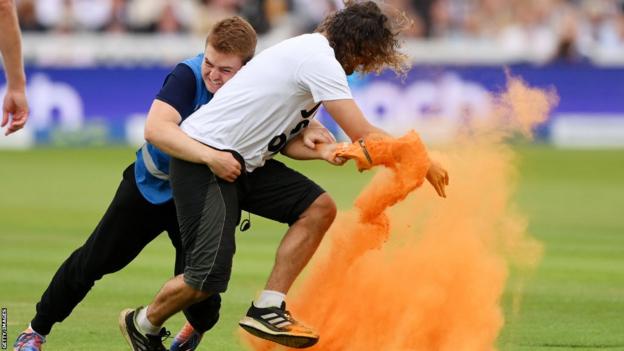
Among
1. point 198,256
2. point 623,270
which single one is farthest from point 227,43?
point 623,270

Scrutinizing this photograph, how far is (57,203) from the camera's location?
61.7ft

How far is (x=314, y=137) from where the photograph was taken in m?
8.12

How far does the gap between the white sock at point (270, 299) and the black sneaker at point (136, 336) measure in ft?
2.41

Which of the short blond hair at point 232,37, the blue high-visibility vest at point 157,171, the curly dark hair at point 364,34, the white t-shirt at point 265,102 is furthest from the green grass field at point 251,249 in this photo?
the curly dark hair at point 364,34

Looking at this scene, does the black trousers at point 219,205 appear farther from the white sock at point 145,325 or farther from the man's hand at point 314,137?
the white sock at point 145,325

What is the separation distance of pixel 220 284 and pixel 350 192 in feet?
40.8

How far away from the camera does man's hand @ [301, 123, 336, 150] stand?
8.10 metres

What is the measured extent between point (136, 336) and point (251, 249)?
253 inches

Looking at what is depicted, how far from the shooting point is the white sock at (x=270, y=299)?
25.7ft

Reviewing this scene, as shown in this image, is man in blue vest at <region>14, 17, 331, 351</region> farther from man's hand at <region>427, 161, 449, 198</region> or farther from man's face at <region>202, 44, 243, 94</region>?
man's hand at <region>427, 161, 449, 198</region>

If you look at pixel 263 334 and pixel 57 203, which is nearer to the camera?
pixel 263 334

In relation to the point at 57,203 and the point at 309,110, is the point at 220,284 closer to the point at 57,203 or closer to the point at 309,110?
the point at 309,110

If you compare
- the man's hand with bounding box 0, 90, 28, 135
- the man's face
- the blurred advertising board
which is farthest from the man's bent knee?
the blurred advertising board

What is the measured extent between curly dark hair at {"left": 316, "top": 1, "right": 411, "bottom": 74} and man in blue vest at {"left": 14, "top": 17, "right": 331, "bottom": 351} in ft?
1.76
